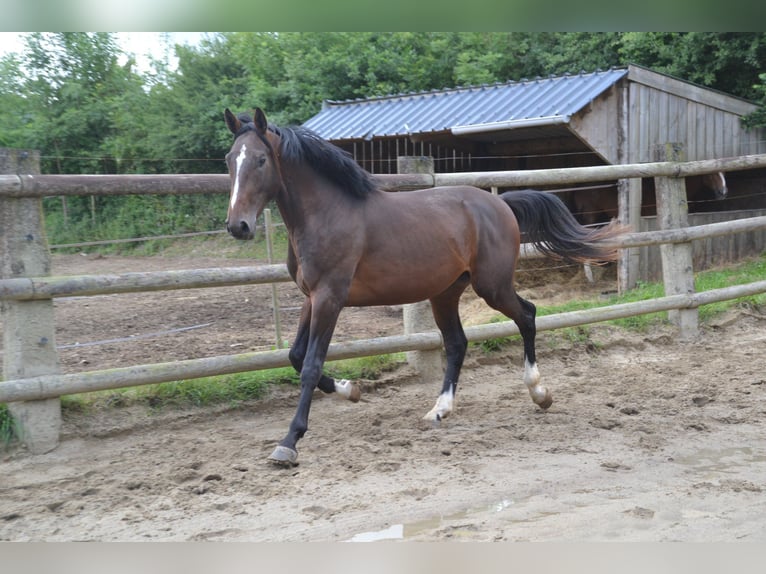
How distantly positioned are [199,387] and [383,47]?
13907mm

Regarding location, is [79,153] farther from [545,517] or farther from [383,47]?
[545,517]

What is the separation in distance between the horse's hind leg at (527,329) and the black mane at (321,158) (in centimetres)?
110

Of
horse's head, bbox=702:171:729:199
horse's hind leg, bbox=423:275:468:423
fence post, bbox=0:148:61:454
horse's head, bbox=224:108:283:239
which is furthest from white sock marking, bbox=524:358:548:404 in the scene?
horse's head, bbox=702:171:729:199

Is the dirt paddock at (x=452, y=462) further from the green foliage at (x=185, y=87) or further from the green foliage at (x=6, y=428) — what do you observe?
the green foliage at (x=185, y=87)

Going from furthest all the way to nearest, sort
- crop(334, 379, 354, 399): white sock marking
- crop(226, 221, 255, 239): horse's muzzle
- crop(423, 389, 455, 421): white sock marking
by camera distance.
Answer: crop(423, 389, 455, 421): white sock marking
crop(334, 379, 354, 399): white sock marking
crop(226, 221, 255, 239): horse's muzzle

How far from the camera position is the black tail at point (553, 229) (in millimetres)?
5090

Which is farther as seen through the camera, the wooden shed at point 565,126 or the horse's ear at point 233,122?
the wooden shed at point 565,126

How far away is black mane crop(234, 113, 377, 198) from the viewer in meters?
4.05

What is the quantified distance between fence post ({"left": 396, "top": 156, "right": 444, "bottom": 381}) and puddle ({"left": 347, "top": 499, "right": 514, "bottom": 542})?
2284 millimetres

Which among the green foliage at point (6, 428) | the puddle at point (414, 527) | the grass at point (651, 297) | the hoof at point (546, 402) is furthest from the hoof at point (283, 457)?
the grass at point (651, 297)

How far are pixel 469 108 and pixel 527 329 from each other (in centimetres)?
675

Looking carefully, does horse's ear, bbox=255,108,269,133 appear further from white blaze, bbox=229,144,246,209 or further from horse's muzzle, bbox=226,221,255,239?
horse's muzzle, bbox=226,221,255,239

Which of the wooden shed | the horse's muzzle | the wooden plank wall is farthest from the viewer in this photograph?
the wooden plank wall

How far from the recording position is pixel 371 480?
352 centimetres
